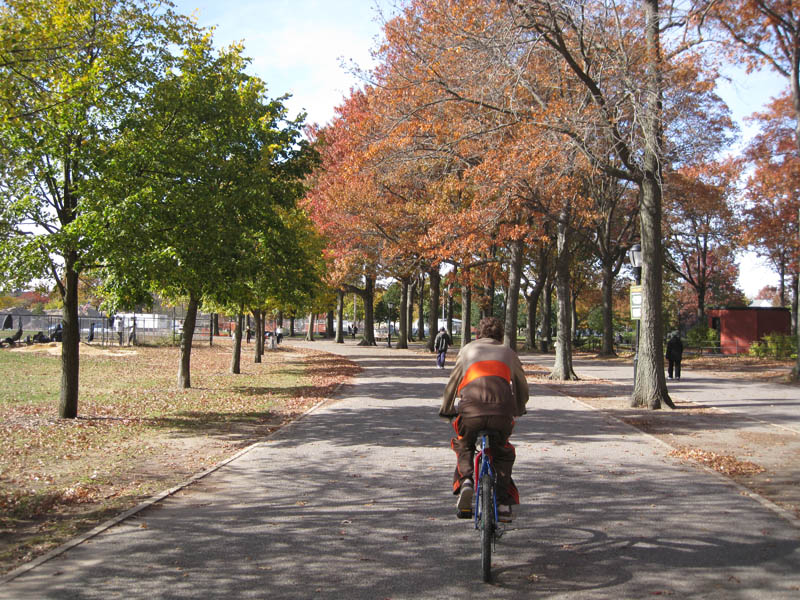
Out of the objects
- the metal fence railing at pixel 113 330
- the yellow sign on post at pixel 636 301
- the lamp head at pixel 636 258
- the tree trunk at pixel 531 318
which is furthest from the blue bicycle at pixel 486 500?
the metal fence railing at pixel 113 330

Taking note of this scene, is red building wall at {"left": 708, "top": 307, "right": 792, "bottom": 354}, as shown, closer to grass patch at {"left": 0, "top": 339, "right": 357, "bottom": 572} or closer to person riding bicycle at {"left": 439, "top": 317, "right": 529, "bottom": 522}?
grass patch at {"left": 0, "top": 339, "right": 357, "bottom": 572}

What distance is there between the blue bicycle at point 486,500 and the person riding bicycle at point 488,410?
0.26 ft

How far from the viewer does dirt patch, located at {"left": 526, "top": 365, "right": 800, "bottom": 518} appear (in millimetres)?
7512

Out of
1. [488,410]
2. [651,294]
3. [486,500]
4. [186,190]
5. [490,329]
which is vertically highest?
[186,190]

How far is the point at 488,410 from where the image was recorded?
4805 millimetres

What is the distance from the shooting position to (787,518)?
19.4ft

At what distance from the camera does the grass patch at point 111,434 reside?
617cm

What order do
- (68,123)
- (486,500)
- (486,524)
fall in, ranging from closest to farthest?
1. (486,524)
2. (486,500)
3. (68,123)

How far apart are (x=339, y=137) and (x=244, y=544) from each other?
29796mm

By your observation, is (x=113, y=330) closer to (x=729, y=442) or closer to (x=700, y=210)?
(x=700, y=210)

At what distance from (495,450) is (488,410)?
0.32 m

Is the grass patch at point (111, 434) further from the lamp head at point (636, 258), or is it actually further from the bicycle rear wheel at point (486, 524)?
the lamp head at point (636, 258)

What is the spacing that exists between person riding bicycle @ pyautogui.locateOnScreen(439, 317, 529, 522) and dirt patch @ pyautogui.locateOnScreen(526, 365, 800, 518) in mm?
3087

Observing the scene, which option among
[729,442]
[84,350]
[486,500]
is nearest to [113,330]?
[84,350]
